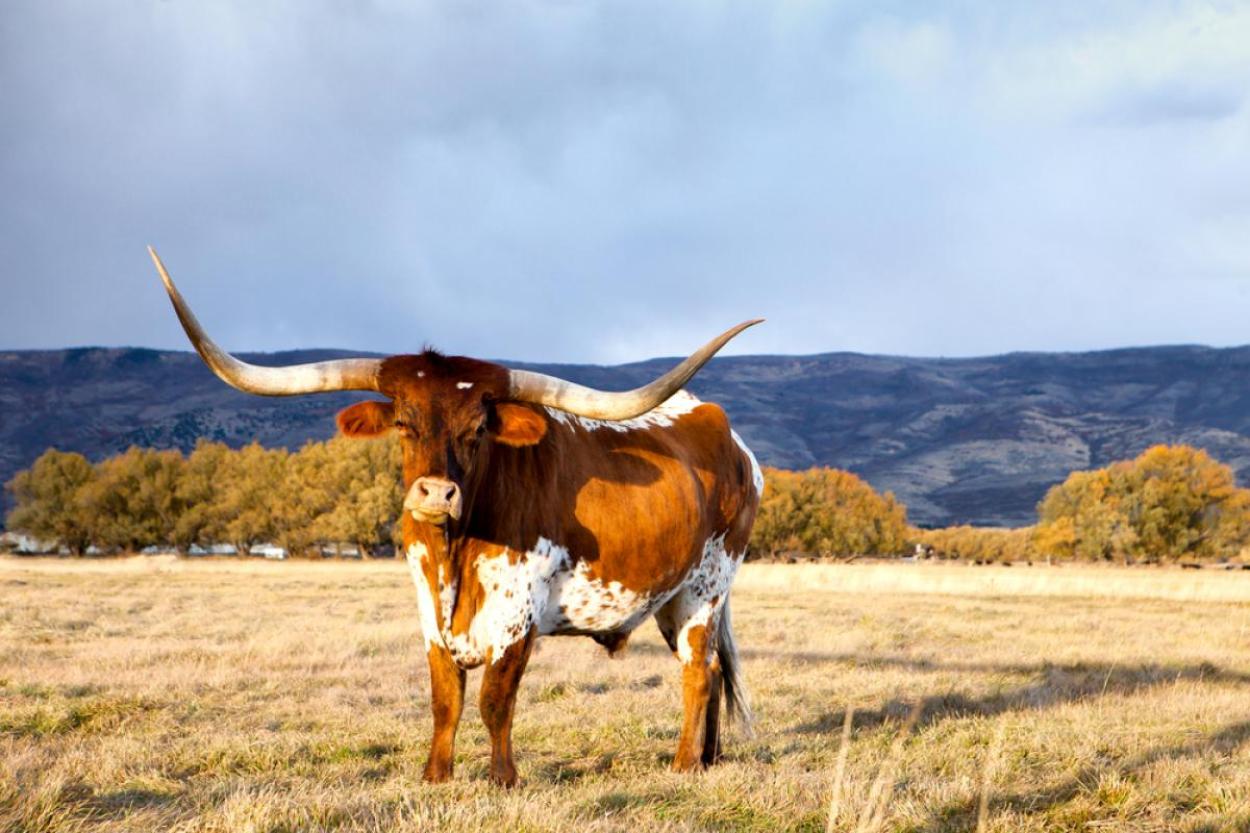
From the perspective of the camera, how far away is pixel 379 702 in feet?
30.4

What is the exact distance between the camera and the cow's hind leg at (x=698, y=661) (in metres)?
6.95

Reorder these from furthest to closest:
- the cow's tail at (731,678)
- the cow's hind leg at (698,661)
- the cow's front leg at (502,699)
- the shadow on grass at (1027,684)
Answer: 1. the shadow on grass at (1027,684)
2. the cow's tail at (731,678)
3. the cow's hind leg at (698,661)
4. the cow's front leg at (502,699)

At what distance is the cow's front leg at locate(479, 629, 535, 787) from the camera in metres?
5.65

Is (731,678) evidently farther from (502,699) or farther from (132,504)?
(132,504)

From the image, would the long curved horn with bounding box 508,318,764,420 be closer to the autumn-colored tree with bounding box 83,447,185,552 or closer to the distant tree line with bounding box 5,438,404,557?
the distant tree line with bounding box 5,438,404,557

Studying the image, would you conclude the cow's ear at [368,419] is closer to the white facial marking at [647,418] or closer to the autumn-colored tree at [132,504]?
the white facial marking at [647,418]

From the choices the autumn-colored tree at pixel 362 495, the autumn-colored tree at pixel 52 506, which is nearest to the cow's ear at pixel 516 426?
the autumn-colored tree at pixel 362 495

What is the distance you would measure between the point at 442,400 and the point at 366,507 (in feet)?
185

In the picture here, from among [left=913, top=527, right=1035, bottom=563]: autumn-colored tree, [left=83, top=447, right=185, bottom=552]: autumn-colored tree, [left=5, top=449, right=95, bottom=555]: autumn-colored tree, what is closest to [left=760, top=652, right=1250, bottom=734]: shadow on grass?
[left=83, top=447, right=185, bottom=552]: autumn-colored tree

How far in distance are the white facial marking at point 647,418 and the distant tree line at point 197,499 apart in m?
55.5

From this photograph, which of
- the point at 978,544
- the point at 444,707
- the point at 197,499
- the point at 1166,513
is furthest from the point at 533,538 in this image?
the point at 978,544

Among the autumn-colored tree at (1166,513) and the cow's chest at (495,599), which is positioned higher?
the cow's chest at (495,599)

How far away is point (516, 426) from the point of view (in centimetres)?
574

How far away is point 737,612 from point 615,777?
13.3 metres
